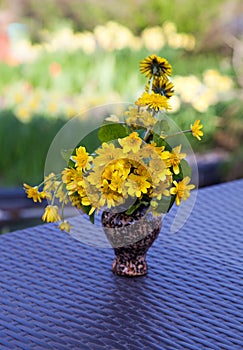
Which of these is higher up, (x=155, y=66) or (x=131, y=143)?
(x=155, y=66)

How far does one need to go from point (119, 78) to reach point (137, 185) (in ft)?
12.2

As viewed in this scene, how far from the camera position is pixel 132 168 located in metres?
1.22

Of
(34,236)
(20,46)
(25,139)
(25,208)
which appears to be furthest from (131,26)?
(34,236)

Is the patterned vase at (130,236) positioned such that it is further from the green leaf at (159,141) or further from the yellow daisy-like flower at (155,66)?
the yellow daisy-like flower at (155,66)

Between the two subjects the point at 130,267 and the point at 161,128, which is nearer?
the point at 161,128

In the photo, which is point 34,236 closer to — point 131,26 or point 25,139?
point 25,139

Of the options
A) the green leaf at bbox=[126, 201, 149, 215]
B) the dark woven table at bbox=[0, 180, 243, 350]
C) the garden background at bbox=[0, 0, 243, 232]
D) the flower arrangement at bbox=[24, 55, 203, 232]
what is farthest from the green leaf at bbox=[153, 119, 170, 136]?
the garden background at bbox=[0, 0, 243, 232]

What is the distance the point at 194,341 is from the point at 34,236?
541 mm

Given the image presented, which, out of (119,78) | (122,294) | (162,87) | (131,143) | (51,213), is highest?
(119,78)

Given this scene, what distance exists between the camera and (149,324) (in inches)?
46.7

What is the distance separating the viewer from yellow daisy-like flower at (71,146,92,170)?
1.22 meters

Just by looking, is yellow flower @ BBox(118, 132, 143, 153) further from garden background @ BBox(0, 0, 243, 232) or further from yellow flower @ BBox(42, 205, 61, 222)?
garden background @ BBox(0, 0, 243, 232)

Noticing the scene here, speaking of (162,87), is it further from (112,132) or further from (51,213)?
(51,213)

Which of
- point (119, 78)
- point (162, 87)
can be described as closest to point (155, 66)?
point (162, 87)
